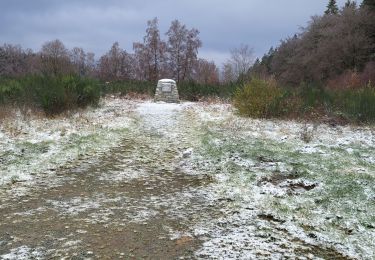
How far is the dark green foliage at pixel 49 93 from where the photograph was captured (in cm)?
1227

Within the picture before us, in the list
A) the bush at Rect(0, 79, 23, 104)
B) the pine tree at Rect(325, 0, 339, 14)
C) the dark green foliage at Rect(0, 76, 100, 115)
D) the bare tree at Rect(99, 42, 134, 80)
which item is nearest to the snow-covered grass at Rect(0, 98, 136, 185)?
the dark green foliage at Rect(0, 76, 100, 115)

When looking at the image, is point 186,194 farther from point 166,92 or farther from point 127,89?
point 127,89

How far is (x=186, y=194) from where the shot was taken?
576 centimetres

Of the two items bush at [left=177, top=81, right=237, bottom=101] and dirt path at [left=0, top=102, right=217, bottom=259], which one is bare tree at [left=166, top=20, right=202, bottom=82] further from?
dirt path at [left=0, top=102, right=217, bottom=259]

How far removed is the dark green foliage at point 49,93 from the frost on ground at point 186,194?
7.19 feet

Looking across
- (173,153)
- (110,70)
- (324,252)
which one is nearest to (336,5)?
(110,70)

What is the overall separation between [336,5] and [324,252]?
5014 cm

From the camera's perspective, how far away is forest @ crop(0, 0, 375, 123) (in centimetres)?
1281

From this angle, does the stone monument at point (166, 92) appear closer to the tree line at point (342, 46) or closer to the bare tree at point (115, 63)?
the tree line at point (342, 46)

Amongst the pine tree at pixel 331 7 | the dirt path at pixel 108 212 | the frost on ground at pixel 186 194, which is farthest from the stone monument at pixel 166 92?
the pine tree at pixel 331 7

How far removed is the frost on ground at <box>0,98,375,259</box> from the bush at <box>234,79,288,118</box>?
2705 millimetres

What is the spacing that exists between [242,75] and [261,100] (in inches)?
259

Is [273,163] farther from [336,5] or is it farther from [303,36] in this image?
[336,5]

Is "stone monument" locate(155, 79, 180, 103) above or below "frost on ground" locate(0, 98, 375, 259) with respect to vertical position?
above
